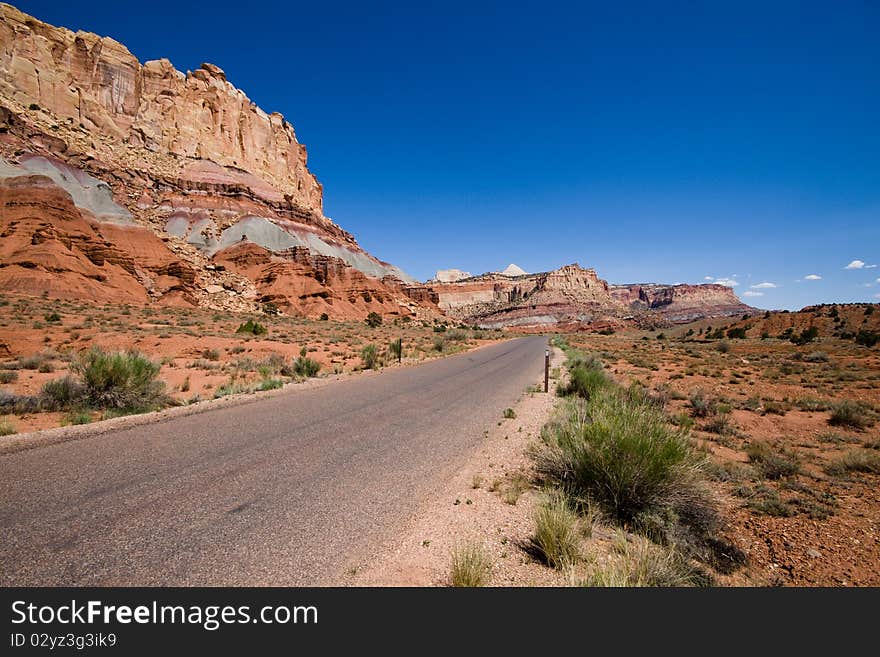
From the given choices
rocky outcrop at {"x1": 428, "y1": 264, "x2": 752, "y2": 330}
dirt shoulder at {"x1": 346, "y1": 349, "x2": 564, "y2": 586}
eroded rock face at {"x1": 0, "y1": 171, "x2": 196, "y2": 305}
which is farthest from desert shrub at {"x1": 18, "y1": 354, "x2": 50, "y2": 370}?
rocky outcrop at {"x1": 428, "y1": 264, "x2": 752, "y2": 330}

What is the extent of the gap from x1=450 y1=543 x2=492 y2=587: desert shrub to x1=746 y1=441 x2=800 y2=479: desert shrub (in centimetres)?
596

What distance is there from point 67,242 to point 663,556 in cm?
5713

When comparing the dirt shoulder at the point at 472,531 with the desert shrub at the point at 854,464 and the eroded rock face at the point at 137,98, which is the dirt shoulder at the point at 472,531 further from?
the eroded rock face at the point at 137,98

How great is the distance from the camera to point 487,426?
25.4ft

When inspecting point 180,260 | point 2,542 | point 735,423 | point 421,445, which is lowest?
point 735,423

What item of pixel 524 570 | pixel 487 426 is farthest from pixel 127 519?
pixel 487 426

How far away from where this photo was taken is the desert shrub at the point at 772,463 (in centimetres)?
606

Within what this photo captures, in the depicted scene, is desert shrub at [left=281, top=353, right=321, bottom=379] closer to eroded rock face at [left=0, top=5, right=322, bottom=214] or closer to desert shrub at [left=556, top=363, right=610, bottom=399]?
desert shrub at [left=556, top=363, right=610, bottom=399]

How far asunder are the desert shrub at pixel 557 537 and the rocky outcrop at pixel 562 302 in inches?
4309

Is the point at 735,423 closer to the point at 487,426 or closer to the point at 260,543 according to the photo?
the point at 487,426

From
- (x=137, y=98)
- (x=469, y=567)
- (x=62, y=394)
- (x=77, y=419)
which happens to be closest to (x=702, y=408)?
(x=469, y=567)

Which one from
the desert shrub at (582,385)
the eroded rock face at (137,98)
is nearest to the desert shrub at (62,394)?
the desert shrub at (582,385)

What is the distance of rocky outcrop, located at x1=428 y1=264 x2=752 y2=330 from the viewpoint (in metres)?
121

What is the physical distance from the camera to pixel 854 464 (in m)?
6.22
